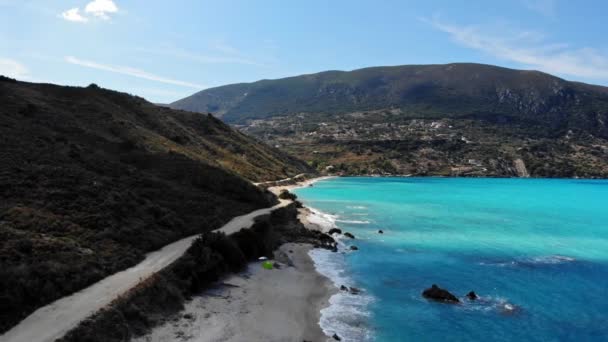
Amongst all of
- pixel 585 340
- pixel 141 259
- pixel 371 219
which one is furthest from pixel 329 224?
pixel 585 340

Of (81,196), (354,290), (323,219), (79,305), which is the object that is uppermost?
(81,196)

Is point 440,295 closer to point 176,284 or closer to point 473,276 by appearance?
point 473,276

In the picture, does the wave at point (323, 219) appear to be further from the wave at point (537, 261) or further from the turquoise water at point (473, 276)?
the wave at point (537, 261)

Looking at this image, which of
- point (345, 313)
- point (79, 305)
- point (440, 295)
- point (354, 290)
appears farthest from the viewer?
point (354, 290)

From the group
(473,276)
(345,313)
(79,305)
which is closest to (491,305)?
(473,276)

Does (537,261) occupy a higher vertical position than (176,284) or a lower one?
lower

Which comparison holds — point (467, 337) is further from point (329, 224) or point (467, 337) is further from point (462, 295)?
point (329, 224)

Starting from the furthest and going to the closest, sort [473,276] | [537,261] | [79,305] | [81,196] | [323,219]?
[323,219], [537,261], [473,276], [81,196], [79,305]
